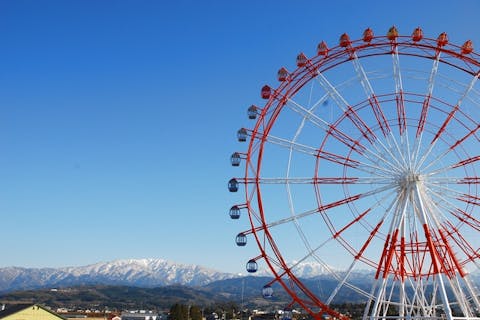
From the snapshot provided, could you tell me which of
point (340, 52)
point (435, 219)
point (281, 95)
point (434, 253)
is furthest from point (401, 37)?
point (434, 253)

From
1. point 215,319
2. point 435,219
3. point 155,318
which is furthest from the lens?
point 155,318

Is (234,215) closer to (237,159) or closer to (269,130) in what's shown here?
(237,159)

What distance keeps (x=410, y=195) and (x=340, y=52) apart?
9.99 meters

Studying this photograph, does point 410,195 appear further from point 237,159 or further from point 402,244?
point 237,159

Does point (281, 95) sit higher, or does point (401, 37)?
point (401, 37)

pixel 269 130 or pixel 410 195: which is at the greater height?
pixel 269 130

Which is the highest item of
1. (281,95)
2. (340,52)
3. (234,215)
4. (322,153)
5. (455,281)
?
(340,52)

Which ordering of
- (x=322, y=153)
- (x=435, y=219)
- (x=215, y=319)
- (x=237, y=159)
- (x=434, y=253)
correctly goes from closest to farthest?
(x=434, y=253)
(x=435, y=219)
(x=322, y=153)
(x=237, y=159)
(x=215, y=319)

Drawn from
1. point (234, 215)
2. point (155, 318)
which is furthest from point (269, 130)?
point (155, 318)

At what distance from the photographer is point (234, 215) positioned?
33406mm

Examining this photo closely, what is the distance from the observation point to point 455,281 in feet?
86.6

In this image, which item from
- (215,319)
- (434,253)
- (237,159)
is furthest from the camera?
(215,319)

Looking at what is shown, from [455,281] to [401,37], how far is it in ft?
47.9

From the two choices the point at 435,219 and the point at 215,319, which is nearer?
the point at 435,219
